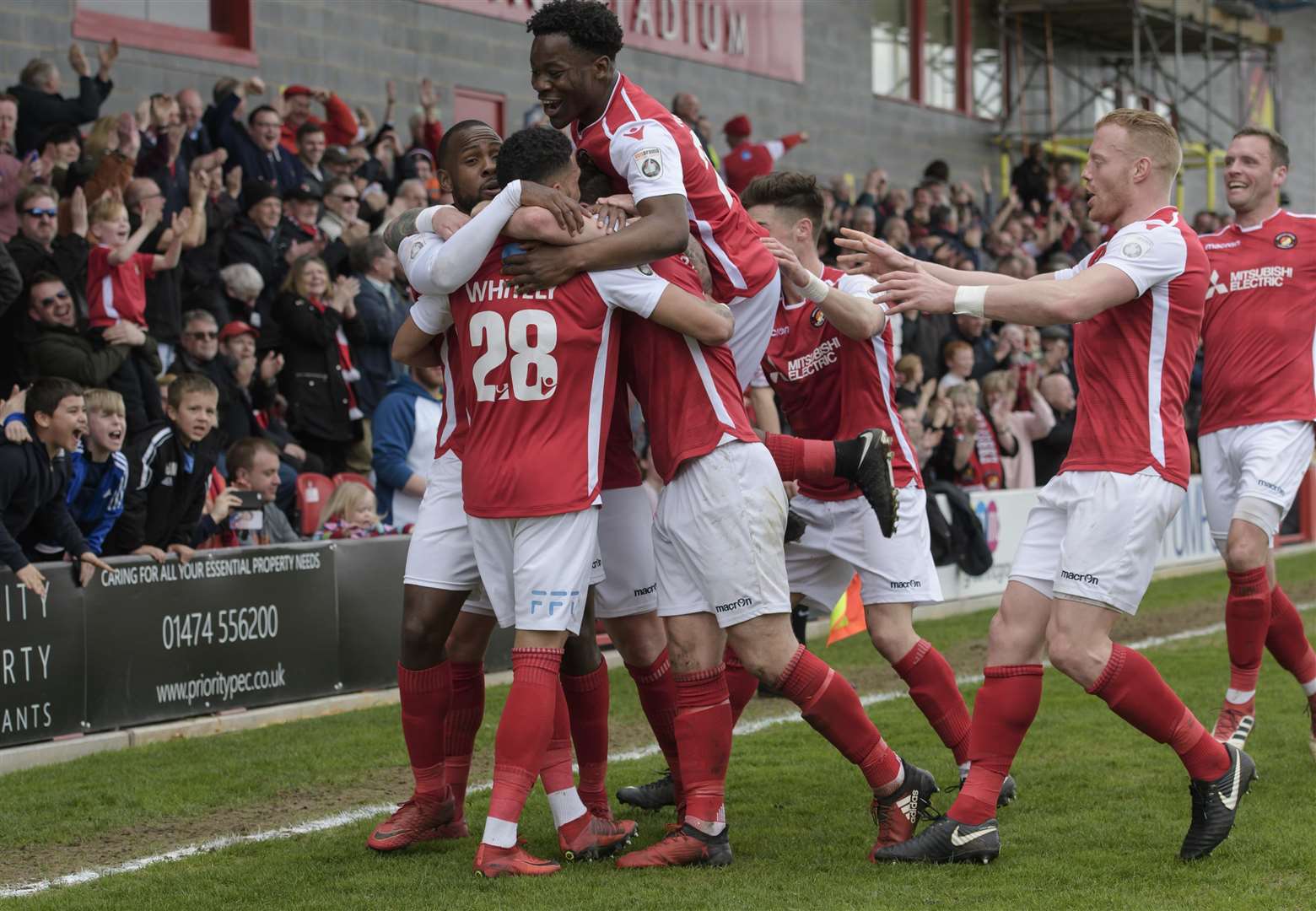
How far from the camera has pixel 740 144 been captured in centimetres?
1567

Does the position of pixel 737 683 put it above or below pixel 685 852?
above

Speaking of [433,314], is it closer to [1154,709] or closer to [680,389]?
[680,389]

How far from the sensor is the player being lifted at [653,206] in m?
4.88

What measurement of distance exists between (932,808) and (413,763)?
1.83m

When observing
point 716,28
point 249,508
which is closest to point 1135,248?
point 249,508

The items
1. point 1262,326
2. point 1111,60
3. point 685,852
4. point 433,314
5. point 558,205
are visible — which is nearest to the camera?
point 558,205

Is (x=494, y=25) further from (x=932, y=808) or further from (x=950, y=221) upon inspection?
(x=932, y=808)

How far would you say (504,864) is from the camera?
4.91 m

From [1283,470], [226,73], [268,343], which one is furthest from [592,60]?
[226,73]

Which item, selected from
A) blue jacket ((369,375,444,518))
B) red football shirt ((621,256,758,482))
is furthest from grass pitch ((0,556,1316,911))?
blue jacket ((369,375,444,518))

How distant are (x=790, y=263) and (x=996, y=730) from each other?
164 cm

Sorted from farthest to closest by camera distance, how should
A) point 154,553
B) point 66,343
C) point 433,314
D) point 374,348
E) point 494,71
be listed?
point 494,71 → point 374,348 → point 66,343 → point 154,553 → point 433,314

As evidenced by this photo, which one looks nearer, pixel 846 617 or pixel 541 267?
pixel 541 267

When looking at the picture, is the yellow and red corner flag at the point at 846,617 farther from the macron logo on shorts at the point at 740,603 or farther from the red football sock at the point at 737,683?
the macron logo on shorts at the point at 740,603
